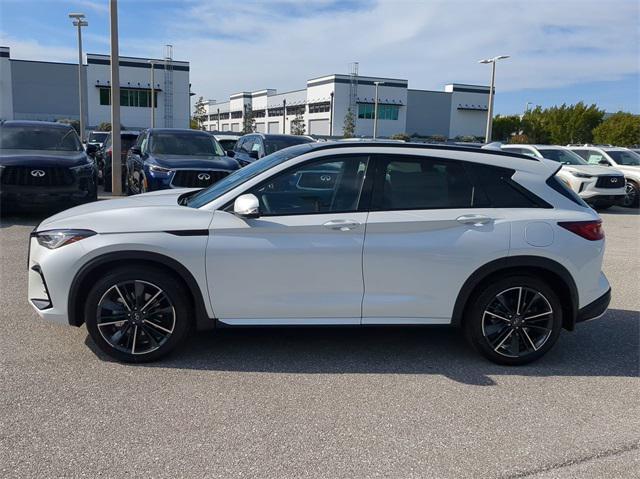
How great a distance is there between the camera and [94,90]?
66500mm

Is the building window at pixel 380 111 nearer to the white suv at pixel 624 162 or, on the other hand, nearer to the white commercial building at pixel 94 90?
the white commercial building at pixel 94 90

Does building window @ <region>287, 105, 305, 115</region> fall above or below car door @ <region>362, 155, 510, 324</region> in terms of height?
above

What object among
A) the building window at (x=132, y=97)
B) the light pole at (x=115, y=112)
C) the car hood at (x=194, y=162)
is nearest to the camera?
the car hood at (x=194, y=162)

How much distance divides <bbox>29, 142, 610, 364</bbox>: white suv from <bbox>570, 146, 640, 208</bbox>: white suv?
565 inches

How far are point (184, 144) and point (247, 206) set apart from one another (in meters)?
8.31

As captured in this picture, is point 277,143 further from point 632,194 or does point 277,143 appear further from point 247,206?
point 632,194

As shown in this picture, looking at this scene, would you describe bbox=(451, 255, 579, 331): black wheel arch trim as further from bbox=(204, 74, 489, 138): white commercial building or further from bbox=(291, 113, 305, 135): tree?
bbox=(291, 113, 305, 135): tree

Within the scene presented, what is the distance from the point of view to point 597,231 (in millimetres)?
4617

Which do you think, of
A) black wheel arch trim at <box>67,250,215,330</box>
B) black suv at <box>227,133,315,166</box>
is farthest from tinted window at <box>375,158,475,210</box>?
black suv at <box>227,133,315,166</box>

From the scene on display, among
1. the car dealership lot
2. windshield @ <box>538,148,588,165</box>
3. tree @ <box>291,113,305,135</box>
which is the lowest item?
Result: the car dealership lot

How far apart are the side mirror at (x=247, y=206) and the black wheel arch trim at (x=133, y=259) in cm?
61

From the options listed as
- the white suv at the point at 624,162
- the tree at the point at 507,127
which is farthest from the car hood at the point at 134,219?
the tree at the point at 507,127

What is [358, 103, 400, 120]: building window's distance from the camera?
82.8m

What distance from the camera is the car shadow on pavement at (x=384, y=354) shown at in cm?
449
